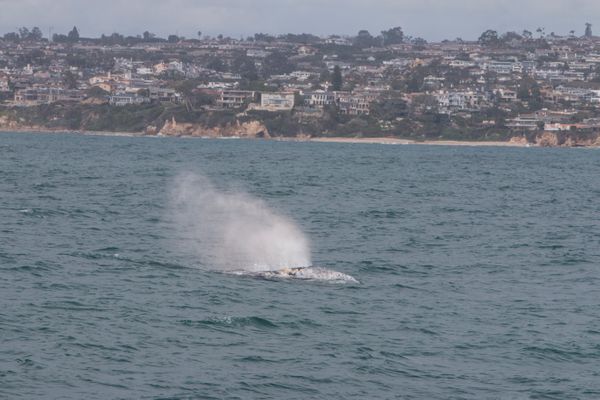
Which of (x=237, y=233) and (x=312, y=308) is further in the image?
(x=237, y=233)

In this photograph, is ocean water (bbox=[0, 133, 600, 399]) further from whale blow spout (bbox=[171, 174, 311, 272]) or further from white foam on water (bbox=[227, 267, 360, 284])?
whale blow spout (bbox=[171, 174, 311, 272])

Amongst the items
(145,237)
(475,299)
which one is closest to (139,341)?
(475,299)

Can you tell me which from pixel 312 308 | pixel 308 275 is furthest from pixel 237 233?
pixel 312 308

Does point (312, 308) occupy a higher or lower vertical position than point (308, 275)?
higher

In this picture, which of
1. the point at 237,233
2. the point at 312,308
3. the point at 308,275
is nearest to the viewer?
the point at 312,308

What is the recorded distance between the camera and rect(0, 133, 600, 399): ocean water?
103ft

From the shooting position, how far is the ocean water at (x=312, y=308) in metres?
31.3

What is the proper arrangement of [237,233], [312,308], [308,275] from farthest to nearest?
[237,233]
[308,275]
[312,308]

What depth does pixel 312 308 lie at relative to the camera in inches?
1567

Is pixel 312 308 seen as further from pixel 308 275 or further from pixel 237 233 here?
pixel 237 233

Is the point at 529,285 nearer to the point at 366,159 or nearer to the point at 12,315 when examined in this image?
the point at 12,315

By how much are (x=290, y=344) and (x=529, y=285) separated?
47.3 ft

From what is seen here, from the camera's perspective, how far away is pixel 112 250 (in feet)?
172

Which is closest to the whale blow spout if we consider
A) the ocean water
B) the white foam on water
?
the ocean water
